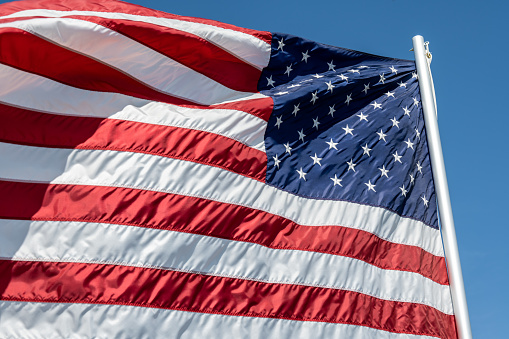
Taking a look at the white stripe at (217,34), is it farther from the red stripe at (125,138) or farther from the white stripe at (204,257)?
the white stripe at (204,257)

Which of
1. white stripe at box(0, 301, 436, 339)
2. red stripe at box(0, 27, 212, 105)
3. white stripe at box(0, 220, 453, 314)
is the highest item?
red stripe at box(0, 27, 212, 105)

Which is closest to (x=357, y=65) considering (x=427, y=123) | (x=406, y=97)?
(x=406, y=97)

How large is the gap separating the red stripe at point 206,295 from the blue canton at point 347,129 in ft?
3.87

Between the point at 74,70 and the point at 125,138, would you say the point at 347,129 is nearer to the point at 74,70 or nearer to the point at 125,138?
the point at 125,138

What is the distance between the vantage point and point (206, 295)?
6.52 meters

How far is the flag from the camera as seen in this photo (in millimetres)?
6328

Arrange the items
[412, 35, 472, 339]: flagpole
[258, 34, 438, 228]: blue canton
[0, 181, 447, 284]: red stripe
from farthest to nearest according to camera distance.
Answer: [258, 34, 438, 228]: blue canton
[412, 35, 472, 339]: flagpole
[0, 181, 447, 284]: red stripe

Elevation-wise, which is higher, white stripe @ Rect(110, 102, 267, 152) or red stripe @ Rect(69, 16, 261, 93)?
red stripe @ Rect(69, 16, 261, 93)

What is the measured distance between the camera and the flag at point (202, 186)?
6328mm

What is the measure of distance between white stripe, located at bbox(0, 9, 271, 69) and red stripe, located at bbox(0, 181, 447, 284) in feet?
6.52

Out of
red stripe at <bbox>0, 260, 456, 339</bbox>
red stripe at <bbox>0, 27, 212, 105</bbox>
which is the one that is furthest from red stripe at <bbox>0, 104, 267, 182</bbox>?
red stripe at <bbox>0, 260, 456, 339</bbox>

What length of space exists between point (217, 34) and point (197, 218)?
2287 millimetres

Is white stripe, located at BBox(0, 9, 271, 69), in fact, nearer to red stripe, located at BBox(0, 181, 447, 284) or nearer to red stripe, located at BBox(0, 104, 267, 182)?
red stripe, located at BBox(0, 104, 267, 182)

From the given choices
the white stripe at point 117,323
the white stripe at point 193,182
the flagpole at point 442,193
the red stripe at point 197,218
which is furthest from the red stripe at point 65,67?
the flagpole at point 442,193
